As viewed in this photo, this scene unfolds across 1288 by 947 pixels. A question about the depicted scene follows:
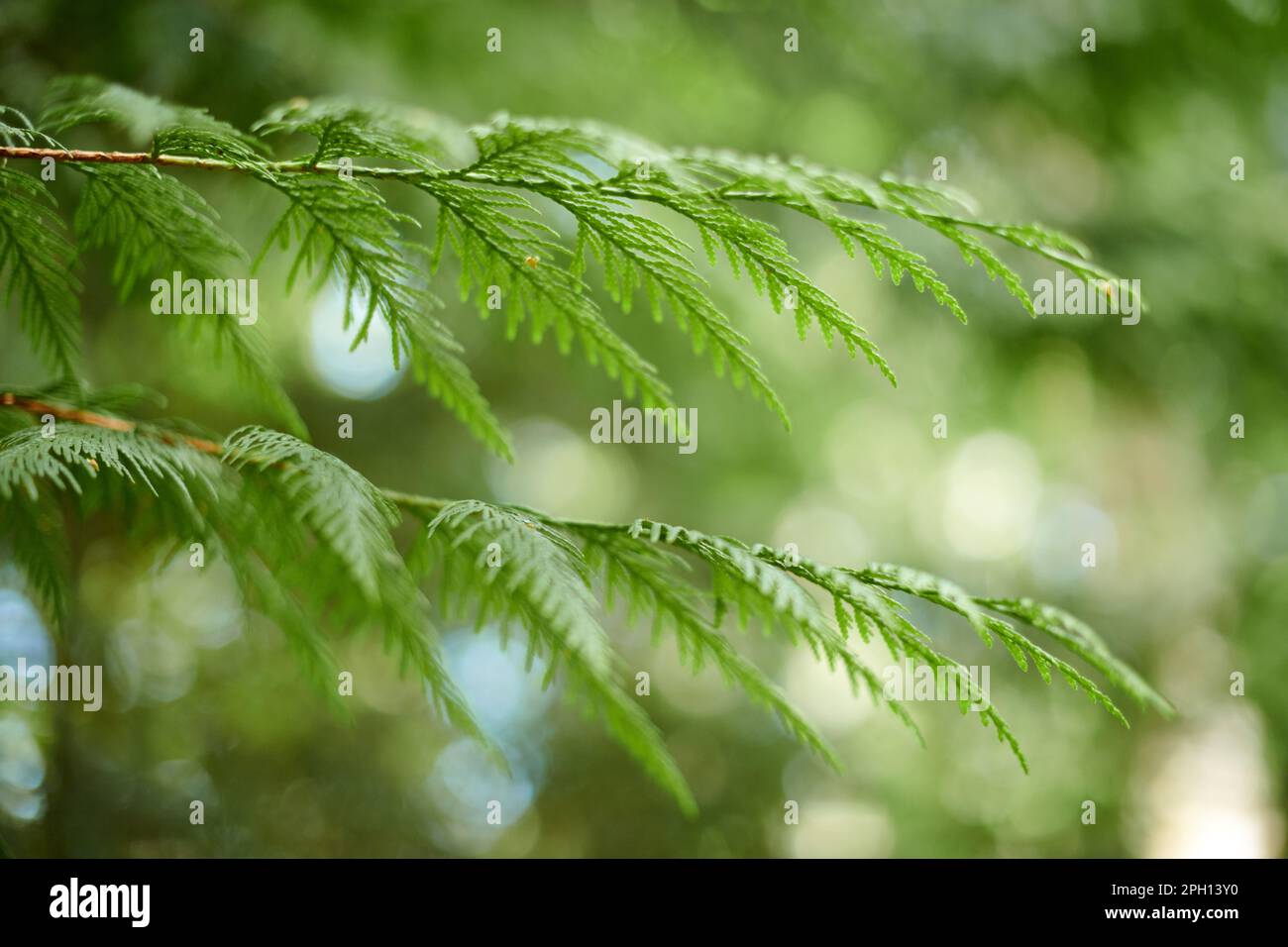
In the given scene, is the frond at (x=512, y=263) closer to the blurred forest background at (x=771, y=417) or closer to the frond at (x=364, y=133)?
the frond at (x=364, y=133)

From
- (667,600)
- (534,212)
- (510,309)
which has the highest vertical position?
(534,212)

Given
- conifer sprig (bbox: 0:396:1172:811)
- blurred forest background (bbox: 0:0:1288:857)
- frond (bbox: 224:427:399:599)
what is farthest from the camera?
blurred forest background (bbox: 0:0:1288:857)

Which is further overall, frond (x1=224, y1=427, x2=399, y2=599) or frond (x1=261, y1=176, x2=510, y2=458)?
frond (x1=261, y1=176, x2=510, y2=458)

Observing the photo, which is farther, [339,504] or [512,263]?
[512,263]

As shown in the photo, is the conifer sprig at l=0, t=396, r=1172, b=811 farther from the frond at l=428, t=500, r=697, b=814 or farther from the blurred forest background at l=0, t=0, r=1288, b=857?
the blurred forest background at l=0, t=0, r=1288, b=857

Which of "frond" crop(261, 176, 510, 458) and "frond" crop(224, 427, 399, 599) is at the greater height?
"frond" crop(261, 176, 510, 458)

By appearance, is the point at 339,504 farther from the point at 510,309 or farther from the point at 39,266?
the point at 39,266

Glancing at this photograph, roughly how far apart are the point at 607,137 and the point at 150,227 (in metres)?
0.64

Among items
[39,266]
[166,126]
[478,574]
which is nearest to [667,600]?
[478,574]

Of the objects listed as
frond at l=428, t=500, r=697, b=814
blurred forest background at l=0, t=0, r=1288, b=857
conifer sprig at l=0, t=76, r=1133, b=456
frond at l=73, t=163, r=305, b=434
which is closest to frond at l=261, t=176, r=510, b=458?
conifer sprig at l=0, t=76, r=1133, b=456

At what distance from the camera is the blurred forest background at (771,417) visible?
10.3 ft

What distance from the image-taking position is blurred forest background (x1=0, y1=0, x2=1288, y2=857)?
313 centimetres

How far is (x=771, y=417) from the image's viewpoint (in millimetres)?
5719
